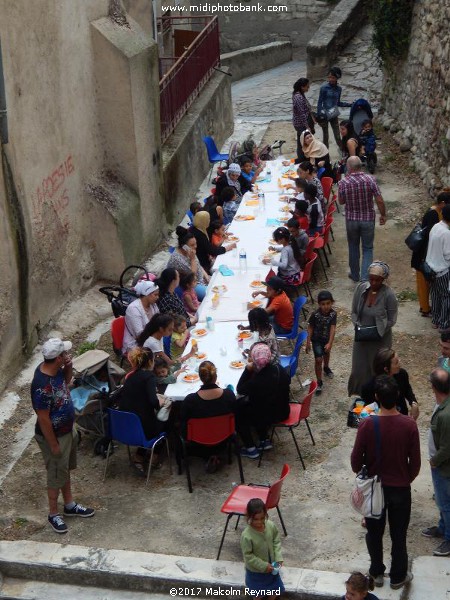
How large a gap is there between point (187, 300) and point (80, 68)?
3.43 m

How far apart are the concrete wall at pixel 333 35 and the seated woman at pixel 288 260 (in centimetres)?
1041

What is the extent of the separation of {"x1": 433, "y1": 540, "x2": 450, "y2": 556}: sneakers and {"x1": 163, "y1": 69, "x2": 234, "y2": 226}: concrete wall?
8.44m

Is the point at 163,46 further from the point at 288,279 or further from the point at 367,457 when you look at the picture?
the point at 367,457

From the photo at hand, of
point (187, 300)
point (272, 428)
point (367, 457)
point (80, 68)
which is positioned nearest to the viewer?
point (367, 457)

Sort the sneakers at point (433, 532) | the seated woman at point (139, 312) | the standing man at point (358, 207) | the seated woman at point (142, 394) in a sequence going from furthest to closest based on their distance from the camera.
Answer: the standing man at point (358, 207) → the seated woman at point (139, 312) → the seated woman at point (142, 394) → the sneakers at point (433, 532)

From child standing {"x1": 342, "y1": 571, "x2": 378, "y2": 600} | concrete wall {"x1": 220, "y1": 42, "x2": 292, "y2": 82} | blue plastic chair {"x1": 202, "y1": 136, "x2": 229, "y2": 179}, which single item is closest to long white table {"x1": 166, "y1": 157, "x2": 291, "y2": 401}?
blue plastic chair {"x1": 202, "y1": 136, "x2": 229, "y2": 179}

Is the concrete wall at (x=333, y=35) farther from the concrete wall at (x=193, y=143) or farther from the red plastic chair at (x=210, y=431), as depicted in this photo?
the red plastic chair at (x=210, y=431)

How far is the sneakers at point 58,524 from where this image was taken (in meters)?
8.34

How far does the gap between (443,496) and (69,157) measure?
6641 mm

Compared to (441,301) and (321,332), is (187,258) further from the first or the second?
(441,301)

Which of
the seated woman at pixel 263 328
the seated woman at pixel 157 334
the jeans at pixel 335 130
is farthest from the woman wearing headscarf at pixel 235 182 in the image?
→ the seated woman at pixel 263 328

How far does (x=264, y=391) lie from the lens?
8.86 meters

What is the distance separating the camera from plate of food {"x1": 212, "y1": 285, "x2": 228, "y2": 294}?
11.3 meters

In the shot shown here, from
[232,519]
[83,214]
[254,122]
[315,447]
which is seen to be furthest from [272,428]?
[254,122]
